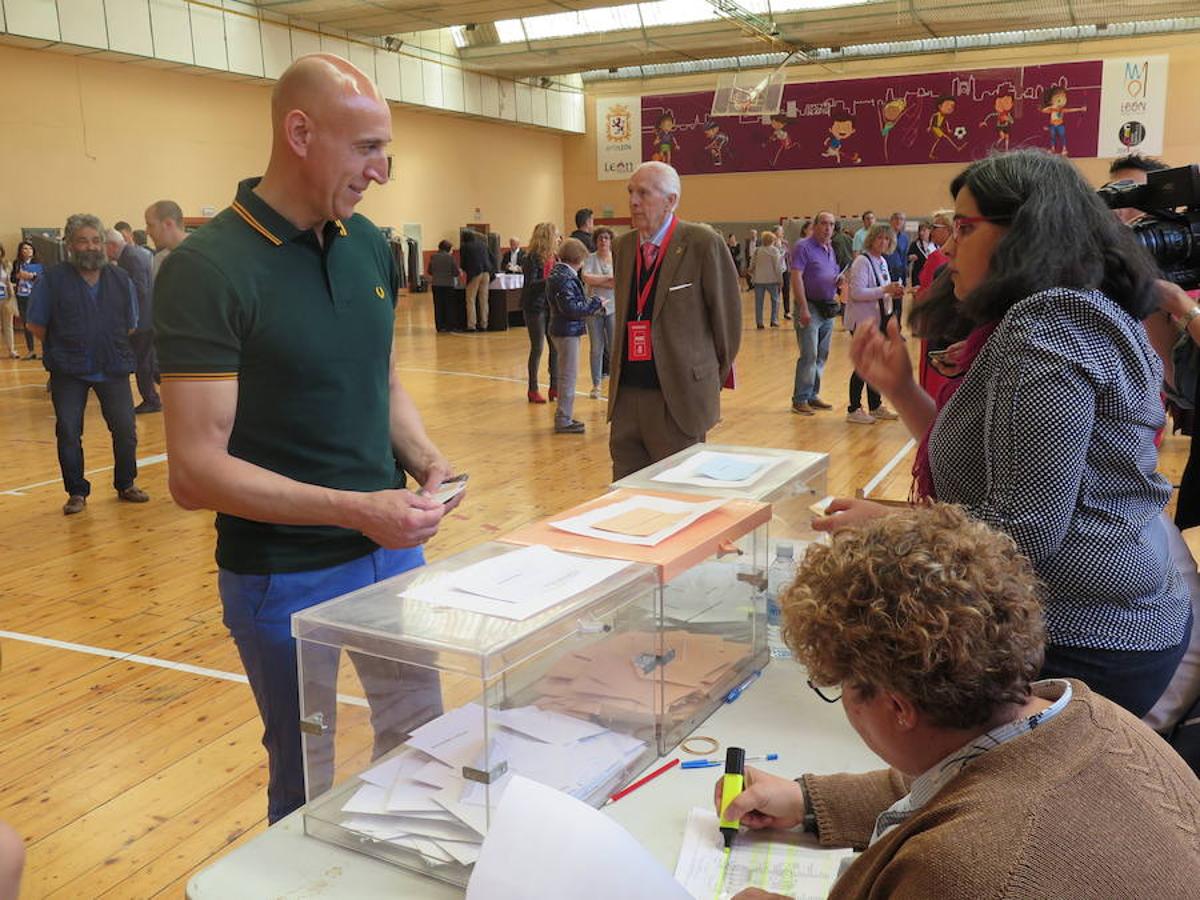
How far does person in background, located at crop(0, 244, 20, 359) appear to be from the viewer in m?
12.1

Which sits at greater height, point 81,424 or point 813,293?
point 813,293

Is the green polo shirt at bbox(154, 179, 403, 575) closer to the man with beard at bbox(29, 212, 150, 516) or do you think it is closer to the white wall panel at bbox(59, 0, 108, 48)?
the man with beard at bbox(29, 212, 150, 516)

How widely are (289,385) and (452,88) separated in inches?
740

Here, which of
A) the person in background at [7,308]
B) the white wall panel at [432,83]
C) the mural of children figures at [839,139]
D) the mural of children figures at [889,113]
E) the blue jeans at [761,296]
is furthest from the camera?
the mural of children figures at [839,139]

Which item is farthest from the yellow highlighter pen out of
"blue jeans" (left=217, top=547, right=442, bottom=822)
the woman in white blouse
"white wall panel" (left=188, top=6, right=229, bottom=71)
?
"white wall panel" (left=188, top=6, right=229, bottom=71)

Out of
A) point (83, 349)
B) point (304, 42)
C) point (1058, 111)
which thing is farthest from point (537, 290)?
point (1058, 111)

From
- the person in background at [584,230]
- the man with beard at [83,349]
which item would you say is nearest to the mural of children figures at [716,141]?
the person in background at [584,230]

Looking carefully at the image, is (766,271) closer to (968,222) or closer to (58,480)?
(58,480)

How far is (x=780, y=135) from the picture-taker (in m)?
21.6

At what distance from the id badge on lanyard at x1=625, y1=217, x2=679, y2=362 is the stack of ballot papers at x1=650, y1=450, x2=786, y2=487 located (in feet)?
5.35

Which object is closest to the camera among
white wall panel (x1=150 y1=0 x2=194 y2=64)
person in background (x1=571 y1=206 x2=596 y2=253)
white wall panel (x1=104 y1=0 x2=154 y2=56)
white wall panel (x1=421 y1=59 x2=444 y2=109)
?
person in background (x1=571 y1=206 x2=596 y2=253)

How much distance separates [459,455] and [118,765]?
4162 mm

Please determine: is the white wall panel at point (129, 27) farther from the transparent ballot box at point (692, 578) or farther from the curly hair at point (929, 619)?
the curly hair at point (929, 619)

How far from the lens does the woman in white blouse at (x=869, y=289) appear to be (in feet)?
24.5
